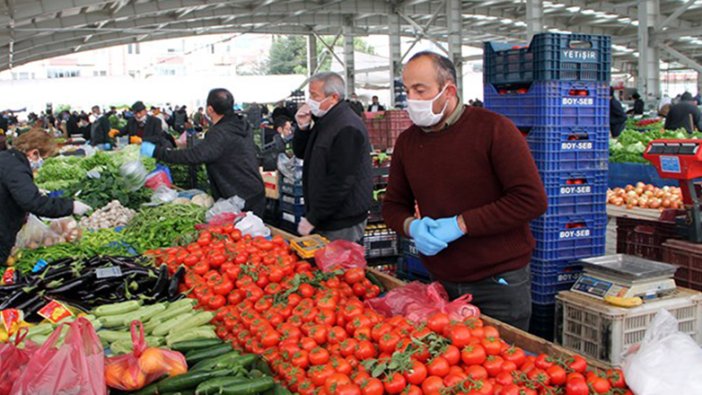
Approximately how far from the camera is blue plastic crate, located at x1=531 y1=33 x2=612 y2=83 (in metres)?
4.34

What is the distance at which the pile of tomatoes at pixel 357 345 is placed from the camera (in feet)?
7.36

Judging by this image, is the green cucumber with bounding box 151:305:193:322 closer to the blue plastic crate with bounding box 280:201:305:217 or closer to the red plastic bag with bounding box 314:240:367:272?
the red plastic bag with bounding box 314:240:367:272

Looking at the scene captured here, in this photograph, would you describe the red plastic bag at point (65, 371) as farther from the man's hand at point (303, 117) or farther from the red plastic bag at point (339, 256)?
the man's hand at point (303, 117)

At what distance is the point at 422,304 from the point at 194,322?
3.46 ft

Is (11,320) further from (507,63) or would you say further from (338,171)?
(507,63)

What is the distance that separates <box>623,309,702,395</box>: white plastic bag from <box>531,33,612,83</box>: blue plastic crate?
2.44 meters

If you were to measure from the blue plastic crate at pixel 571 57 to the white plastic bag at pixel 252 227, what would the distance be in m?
2.16

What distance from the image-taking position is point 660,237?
5137 millimetres

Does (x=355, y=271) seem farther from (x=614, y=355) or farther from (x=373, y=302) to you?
(x=614, y=355)

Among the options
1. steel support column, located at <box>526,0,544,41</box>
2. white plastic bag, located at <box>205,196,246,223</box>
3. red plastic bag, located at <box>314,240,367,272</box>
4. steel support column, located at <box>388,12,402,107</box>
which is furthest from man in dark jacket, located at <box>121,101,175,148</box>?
steel support column, located at <box>388,12,402,107</box>

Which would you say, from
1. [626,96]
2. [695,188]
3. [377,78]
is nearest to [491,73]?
[695,188]

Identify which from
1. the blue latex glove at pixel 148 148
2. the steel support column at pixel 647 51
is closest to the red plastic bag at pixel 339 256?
the blue latex glove at pixel 148 148

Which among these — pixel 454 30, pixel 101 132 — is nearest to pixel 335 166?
pixel 101 132

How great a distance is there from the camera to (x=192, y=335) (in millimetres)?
2928
